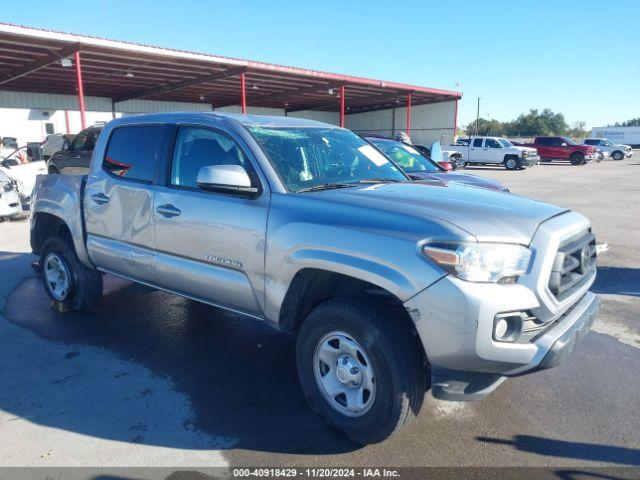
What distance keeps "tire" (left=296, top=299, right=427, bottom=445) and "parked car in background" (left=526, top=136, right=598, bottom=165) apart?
34.3 metres

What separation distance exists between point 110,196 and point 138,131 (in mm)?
613

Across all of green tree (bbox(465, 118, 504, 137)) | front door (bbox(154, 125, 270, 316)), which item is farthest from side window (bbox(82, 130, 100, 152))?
green tree (bbox(465, 118, 504, 137))

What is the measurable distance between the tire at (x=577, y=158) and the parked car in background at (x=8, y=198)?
32223 mm

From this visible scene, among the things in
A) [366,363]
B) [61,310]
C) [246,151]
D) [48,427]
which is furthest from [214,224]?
[61,310]

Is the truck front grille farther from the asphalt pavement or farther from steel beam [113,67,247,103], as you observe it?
steel beam [113,67,247,103]

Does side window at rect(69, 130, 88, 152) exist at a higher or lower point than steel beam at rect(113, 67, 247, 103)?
lower

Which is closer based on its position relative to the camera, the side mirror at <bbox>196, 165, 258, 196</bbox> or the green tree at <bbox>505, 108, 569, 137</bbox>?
the side mirror at <bbox>196, 165, 258, 196</bbox>

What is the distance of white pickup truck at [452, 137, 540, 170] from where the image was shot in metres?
27.7

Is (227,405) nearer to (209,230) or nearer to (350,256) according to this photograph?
(209,230)

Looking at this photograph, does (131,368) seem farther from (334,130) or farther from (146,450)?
(334,130)

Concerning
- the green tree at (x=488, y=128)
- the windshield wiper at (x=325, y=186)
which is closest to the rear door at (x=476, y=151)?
the windshield wiper at (x=325, y=186)

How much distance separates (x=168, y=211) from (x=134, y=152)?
869mm

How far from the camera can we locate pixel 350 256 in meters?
2.75

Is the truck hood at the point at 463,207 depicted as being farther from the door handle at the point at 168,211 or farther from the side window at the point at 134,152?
the side window at the point at 134,152
